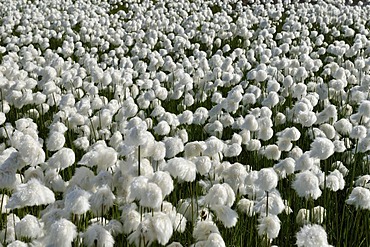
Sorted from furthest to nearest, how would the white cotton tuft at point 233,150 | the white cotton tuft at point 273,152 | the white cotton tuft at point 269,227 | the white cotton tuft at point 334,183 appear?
the white cotton tuft at point 273,152 → the white cotton tuft at point 233,150 → the white cotton tuft at point 334,183 → the white cotton tuft at point 269,227

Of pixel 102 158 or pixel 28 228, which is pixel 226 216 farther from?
pixel 28 228

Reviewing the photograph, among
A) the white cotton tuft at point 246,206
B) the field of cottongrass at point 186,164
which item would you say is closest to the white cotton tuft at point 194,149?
the field of cottongrass at point 186,164

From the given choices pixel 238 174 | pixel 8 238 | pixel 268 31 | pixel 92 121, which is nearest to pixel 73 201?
pixel 8 238

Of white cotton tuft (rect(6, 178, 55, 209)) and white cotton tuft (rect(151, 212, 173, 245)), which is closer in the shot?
white cotton tuft (rect(151, 212, 173, 245))

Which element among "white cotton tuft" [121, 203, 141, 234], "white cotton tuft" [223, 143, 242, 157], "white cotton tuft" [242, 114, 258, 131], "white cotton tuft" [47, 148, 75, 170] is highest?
"white cotton tuft" [242, 114, 258, 131]

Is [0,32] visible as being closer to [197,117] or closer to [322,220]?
[197,117]

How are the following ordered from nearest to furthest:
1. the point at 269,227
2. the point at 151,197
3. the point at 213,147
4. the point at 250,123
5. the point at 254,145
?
1. the point at 151,197
2. the point at 269,227
3. the point at 213,147
4. the point at 250,123
5. the point at 254,145

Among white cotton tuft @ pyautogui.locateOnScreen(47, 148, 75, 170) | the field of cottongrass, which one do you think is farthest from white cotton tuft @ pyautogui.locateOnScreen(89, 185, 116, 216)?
white cotton tuft @ pyautogui.locateOnScreen(47, 148, 75, 170)

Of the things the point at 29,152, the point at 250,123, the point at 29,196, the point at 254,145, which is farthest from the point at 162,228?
the point at 254,145

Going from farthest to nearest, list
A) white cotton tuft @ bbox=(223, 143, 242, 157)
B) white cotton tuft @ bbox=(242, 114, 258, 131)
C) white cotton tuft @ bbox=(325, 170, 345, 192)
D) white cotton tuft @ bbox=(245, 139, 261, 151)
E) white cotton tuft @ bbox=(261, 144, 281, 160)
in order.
Result: white cotton tuft @ bbox=(245, 139, 261, 151) < white cotton tuft @ bbox=(242, 114, 258, 131) < white cotton tuft @ bbox=(261, 144, 281, 160) < white cotton tuft @ bbox=(223, 143, 242, 157) < white cotton tuft @ bbox=(325, 170, 345, 192)

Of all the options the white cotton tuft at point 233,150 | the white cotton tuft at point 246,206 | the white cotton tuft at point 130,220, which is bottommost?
the white cotton tuft at point 246,206

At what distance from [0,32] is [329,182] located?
Result: 10.4 meters

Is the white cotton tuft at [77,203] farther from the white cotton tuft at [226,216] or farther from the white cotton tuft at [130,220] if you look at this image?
the white cotton tuft at [226,216]

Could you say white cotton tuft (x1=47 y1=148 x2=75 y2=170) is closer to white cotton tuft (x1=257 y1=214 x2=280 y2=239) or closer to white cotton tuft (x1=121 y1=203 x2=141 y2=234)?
white cotton tuft (x1=121 y1=203 x2=141 y2=234)
